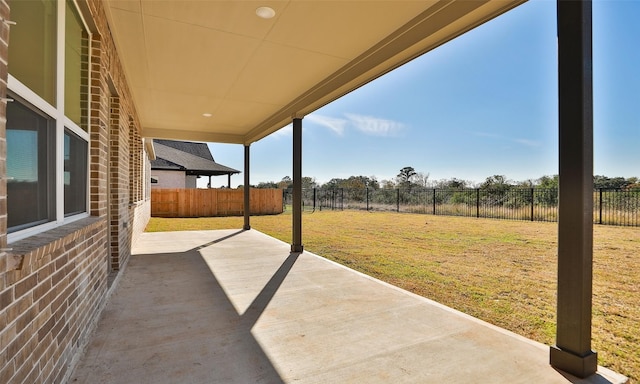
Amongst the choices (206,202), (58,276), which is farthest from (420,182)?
(58,276)

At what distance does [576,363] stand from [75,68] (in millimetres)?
4361

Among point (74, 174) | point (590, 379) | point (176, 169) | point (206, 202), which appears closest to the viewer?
point (590, 379)

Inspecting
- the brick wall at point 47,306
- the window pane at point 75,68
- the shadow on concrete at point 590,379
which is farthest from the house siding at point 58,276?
the shadow on concrete at point 590,379

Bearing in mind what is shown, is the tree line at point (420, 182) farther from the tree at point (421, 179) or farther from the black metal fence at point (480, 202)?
the black metal fence at point (480, 202)

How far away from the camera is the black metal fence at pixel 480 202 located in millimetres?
11149

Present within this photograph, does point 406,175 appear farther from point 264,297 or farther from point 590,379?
point 590,379

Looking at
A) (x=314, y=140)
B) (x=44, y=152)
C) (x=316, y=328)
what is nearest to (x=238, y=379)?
(x=316, y=328)

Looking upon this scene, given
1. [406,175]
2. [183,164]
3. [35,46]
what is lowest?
[35,46]

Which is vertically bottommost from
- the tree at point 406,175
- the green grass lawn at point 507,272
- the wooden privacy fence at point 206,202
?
the green grass lawn at point 507,272

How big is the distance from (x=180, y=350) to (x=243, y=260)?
320 centimetres

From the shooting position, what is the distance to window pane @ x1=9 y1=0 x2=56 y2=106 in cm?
150

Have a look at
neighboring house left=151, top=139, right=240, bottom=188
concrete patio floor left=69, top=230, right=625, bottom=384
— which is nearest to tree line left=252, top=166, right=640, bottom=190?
neighboring house left=151, top=139, right=240, bottom=188

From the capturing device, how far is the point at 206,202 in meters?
17.0

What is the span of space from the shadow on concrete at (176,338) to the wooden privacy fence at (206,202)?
12319 mm
